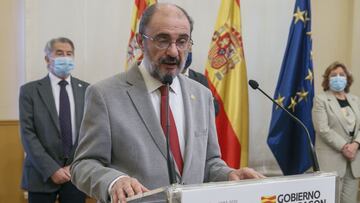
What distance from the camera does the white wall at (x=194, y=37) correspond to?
147 inches

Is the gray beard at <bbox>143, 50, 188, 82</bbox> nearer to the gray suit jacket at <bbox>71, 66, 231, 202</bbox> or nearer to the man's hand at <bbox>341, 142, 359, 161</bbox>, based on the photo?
the gray suit jacket at <bbox>71, 66, 231, 202</bbox>

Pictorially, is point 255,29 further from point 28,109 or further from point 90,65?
point 28,109

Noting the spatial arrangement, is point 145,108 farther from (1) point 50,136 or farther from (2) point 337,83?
(2) point 337,83

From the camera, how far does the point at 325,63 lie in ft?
15.9

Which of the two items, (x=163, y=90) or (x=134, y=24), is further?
(x=134, y=24)

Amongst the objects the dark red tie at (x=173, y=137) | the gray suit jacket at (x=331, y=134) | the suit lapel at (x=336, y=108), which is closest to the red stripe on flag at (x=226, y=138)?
the gray suit jacket at (x=331, y=134)

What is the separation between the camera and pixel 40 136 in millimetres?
2982

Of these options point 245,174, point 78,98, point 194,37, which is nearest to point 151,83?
point 245,174

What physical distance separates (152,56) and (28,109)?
1819 mm

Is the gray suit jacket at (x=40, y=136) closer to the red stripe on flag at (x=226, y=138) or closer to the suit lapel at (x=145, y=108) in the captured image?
the red stripe on flag at (x=226, y=138)

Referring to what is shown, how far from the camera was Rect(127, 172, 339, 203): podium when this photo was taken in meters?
0.95

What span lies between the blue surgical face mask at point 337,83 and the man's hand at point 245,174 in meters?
2.93

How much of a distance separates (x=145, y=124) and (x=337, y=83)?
306 cm

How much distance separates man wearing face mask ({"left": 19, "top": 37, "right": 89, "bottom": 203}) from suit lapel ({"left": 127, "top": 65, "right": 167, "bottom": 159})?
1591 mm
